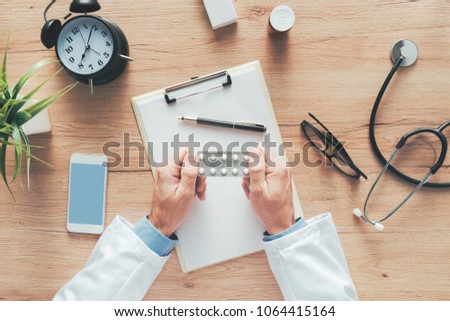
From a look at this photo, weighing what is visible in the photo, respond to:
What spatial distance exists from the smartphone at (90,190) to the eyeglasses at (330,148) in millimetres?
427

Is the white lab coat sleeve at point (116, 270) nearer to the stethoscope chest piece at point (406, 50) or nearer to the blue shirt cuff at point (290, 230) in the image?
the blue shirt cuff at point (290, 230)

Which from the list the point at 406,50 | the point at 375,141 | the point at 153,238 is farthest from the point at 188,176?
the point at 406,50

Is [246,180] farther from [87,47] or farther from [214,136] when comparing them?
[87,47]

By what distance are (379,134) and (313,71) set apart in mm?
189

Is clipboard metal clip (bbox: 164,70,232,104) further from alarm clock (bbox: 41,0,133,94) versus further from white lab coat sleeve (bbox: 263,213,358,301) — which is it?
white lab coat sleeve (bbox: 263,213,358,301)

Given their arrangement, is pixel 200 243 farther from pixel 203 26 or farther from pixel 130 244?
pixel 203 26

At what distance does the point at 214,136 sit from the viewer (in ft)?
2.72

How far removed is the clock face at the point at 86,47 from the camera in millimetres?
764

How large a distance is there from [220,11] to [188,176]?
0.33m

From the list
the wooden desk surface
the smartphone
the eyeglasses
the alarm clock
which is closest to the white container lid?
the wooden desk surface

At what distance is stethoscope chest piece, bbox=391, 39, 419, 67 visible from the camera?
2.67 ft

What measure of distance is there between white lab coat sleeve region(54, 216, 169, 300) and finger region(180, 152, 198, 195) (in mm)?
137

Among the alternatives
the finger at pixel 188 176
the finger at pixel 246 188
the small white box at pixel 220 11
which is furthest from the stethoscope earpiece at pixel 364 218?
the small white box at pixel 220 11

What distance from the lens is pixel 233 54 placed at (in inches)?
32.4
